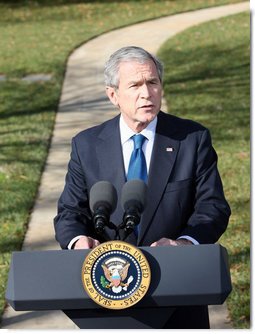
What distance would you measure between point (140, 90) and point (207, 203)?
1.86 ft

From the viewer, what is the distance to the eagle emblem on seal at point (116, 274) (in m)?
3.50

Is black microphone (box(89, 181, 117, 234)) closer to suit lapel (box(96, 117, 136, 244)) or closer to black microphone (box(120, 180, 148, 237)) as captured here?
black microphone (box(120, 180, 148, 237))

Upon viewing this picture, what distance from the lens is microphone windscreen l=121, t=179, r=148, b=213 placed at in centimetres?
364

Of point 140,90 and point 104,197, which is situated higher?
point 140,90

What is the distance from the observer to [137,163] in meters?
4.30

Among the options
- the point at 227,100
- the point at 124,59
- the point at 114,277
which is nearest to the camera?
the point at 114,277

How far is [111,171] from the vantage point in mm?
4289

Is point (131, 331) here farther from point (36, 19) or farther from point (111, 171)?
point (36, 19)

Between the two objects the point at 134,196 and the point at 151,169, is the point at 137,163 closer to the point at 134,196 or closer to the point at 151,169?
the point at 151,169

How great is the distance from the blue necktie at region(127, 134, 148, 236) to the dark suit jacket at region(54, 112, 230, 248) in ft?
0.12

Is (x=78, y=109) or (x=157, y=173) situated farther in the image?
(x=78, y=109)

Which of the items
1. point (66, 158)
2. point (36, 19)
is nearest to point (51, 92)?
point (66, 158)

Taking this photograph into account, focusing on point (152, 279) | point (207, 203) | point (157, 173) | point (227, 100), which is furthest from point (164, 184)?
point (227, 100)

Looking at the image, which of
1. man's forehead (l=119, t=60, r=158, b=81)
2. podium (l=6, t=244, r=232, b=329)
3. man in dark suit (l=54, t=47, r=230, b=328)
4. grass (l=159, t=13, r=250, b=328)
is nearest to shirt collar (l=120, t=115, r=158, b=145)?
man in dark suit (l=54, t=47, r=230, b=328)
